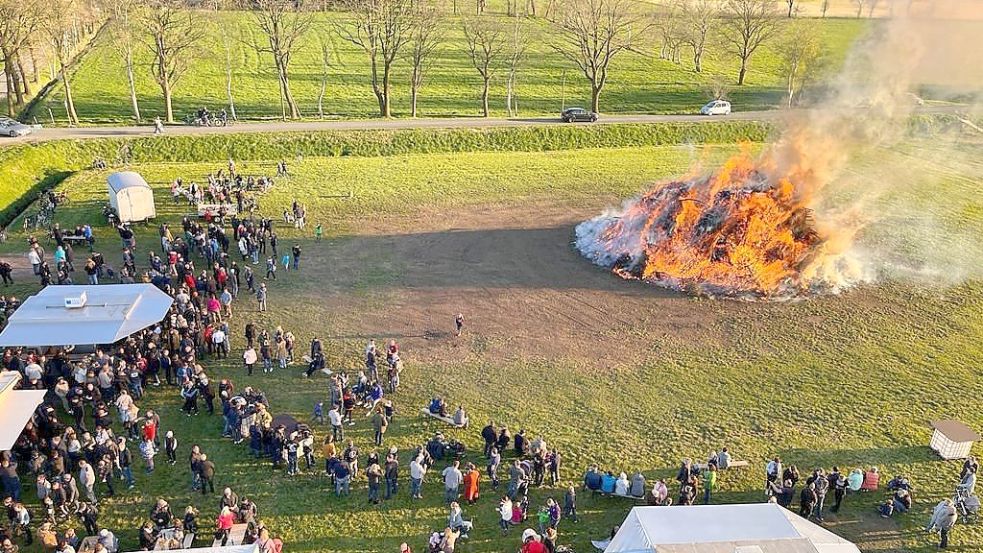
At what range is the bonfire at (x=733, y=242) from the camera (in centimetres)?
3362

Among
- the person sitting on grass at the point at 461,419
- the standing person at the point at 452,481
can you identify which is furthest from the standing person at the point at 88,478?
the person sitting on grass at the point at 461,419

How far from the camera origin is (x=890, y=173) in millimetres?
52281

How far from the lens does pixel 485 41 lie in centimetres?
6725

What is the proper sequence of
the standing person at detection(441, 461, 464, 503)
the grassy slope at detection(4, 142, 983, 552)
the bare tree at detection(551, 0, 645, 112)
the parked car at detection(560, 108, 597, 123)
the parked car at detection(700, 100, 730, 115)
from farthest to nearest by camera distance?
the parked car at detection(700, 100, 730, 115) → the bare tree at detection(551, 0, 645, 112) → the parked car at detection(560, 108, 597, 123) → the grassy slope at detection(4, 142, 983, 552) → the standing person at detection(441, 461, 464, 503)

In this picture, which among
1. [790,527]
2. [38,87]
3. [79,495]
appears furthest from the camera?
[38,87]

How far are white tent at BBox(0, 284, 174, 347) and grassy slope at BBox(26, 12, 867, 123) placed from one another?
40.0 metres

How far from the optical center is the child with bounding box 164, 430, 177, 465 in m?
21.3

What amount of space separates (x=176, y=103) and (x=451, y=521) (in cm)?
5884

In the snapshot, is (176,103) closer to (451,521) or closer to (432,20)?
(432,20)

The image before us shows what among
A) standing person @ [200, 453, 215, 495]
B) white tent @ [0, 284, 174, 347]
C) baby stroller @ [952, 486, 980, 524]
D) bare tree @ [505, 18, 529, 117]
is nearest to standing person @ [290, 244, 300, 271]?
white tent @ [0, 284, 174, 347]

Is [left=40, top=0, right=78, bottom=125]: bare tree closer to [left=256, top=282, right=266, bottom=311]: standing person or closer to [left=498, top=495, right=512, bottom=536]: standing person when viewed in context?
[left=256, top=282, right=266, bottom=311]: standing person

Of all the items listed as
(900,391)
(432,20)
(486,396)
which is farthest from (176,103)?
(900,391)

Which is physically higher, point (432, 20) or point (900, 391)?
point (432, 20)

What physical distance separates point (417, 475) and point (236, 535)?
482 centimetres
